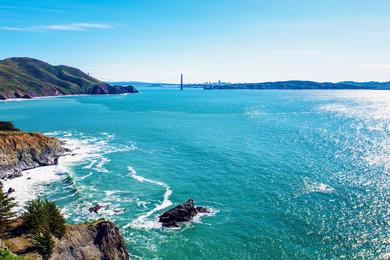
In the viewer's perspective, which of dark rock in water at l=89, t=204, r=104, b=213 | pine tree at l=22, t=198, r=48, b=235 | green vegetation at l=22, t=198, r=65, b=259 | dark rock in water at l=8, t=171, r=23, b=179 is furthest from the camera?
dark rock in water at l=8, t=171, r=23, b=179

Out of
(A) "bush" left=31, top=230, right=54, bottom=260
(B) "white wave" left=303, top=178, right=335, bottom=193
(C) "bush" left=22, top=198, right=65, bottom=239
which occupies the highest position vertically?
(C) "bush" left=22, top=198, right=65, bottom=239

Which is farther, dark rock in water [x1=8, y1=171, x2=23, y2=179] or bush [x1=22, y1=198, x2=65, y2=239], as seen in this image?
dark rock in water [x1=8, y1=171, x2=23, y2=179]

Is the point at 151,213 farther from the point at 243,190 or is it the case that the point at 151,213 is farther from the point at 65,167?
the point at 65,167

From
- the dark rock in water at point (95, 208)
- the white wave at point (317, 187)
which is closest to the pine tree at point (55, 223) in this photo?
the dark rock in water at point (95, 208)

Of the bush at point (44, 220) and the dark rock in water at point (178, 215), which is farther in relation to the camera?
the dark rock in water at point (178, 215)

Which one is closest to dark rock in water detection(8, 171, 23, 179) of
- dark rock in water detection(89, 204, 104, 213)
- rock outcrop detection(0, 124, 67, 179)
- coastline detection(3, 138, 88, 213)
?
rock outcrop detection(0, 124, 67, 179)

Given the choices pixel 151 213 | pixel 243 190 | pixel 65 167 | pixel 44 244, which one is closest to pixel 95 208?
pixel 151 213

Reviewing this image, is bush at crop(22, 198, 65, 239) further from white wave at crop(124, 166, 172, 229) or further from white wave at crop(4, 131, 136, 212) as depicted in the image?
white wave at crop(4, 131, 136, 212)

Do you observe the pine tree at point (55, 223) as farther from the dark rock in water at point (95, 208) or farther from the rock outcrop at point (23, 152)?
the rock outcrop at point (23, 152)
